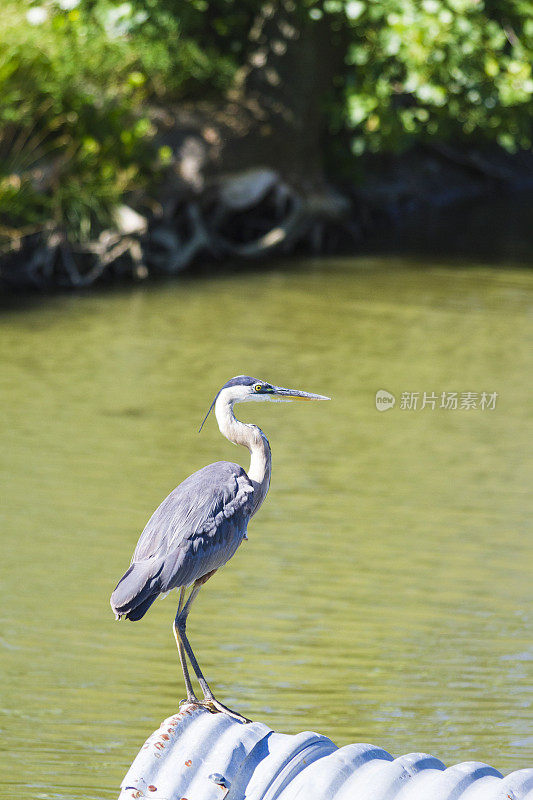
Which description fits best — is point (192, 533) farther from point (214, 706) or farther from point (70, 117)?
point (70, 117)

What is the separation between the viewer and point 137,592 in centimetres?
245

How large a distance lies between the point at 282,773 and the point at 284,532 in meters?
3.78

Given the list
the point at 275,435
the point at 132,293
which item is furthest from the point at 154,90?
the point at 275,435

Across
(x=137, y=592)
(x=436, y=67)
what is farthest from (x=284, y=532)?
(x=436, y=67)

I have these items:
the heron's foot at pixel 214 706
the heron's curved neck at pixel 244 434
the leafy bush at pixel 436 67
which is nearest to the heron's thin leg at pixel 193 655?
the heron's foot at pixel 214 706

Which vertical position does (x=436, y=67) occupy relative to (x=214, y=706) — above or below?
above

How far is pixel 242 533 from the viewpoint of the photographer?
102 inches

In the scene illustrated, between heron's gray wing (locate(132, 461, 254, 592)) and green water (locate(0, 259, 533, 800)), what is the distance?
155cm

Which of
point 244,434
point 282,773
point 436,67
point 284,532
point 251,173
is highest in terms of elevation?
point 436,67

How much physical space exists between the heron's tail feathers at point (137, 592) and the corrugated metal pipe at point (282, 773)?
0.33 metres

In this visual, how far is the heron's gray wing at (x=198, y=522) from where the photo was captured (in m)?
2.51

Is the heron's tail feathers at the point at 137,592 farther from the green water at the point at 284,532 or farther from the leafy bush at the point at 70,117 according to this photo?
the leafy bush at the point at 70,117

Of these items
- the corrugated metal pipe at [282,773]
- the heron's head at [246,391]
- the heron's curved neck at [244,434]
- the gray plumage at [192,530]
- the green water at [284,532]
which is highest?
the heron's head at [246,391]

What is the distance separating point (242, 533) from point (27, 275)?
9708mm
